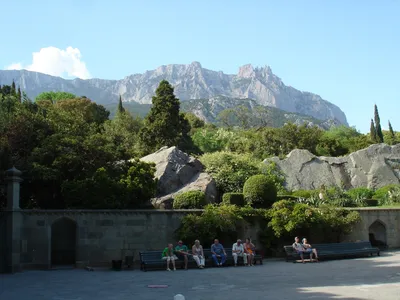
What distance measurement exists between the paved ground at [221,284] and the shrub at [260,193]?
669 cm

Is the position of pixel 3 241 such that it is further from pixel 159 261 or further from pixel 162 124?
pixel 162 124

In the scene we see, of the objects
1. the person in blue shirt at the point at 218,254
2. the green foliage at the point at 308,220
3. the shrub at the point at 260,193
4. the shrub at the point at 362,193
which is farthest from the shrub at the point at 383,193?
the person in blue shirt at the point at 218,254

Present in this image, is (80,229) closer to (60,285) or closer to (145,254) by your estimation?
(145,254)

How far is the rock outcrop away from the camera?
35.2m

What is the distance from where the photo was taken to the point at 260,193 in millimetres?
22844

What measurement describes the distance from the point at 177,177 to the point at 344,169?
1733 centimetres

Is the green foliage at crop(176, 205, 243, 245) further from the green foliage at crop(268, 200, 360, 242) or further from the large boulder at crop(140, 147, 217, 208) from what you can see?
the large boulder at crop(140, 147, 217, 208)

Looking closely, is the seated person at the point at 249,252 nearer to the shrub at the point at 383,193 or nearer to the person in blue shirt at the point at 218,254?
the person in blue shirt at the point at 218,254

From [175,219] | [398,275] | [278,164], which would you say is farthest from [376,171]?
[398,275]

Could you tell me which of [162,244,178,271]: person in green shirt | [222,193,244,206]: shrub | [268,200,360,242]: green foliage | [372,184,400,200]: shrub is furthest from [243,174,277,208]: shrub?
[372,184,400,200]: shrub

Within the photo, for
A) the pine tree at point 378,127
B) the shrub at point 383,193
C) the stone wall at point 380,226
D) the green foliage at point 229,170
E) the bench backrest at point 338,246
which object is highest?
the pine tree at point 378,127

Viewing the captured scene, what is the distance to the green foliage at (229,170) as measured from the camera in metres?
27.5

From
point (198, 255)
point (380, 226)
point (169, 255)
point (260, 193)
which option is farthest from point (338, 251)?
point (169, 255)

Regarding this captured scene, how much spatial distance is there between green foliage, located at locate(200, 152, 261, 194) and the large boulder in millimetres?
1226
